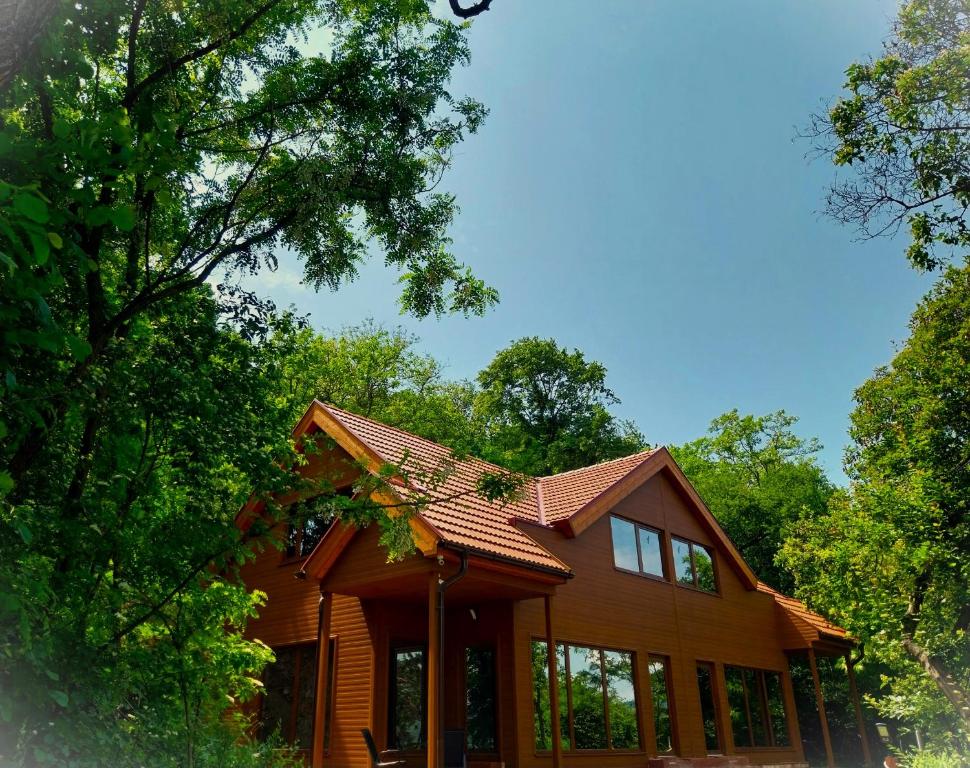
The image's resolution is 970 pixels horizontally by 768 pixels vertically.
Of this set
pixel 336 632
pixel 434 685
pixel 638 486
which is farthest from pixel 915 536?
pixel 336 632

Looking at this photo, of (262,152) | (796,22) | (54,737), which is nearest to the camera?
(54,737)

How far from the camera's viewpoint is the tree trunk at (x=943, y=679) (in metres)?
14.8

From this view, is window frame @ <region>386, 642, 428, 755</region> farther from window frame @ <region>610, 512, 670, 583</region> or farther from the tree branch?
the tree branch

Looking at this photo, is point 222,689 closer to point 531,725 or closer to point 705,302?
point 531,725

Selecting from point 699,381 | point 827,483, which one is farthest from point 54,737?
point 827,483

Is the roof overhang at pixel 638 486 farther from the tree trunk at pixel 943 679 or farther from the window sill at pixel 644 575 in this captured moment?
the tree trunk at pixel 943 679

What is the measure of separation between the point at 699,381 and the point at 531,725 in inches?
683

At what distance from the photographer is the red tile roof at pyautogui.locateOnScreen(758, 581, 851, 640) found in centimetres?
1728

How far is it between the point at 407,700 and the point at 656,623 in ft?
18.0

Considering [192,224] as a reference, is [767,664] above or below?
below

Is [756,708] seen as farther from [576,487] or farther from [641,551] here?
[576,487]

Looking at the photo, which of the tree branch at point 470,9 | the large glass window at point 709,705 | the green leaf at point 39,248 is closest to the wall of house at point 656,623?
the large glass window at point 709,705

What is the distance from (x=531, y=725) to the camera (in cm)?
1027

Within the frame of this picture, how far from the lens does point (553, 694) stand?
1015 centimetres
